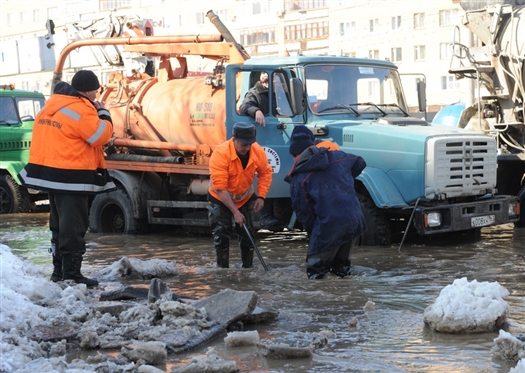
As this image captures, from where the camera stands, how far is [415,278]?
30.3 feet

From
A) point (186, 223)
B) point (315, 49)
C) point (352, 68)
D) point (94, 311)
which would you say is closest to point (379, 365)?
point (94, 311)

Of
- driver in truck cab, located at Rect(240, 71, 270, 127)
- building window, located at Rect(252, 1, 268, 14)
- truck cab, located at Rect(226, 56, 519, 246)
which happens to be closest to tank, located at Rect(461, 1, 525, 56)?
truck cab, located at Rect(226, 56, 519, 246)

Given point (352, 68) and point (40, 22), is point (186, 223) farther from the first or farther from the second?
point (40, 22)

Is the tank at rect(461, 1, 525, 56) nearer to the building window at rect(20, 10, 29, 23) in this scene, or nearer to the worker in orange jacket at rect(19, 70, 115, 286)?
the worker in orange jacket at rect(19, 70, 115, 286)

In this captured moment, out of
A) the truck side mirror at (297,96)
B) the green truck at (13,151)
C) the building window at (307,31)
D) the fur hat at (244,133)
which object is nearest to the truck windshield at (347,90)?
the truck side mirror at (297,96)

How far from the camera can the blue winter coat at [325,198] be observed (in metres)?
8.95

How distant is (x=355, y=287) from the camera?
867cm

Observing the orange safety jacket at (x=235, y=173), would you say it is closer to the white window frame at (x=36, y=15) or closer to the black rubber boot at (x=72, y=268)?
the black rubber boot at (x=72, y=268)

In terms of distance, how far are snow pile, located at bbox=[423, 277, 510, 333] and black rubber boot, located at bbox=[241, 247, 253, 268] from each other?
346cm

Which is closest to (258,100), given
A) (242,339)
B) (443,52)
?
(242,339)

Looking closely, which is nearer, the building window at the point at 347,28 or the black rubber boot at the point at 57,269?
the black rubber boot at the point at 57,269

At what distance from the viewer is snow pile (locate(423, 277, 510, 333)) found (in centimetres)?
662

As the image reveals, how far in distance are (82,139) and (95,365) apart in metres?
3.30

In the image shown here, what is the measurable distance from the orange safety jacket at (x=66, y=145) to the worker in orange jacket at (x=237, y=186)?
1.39 m
